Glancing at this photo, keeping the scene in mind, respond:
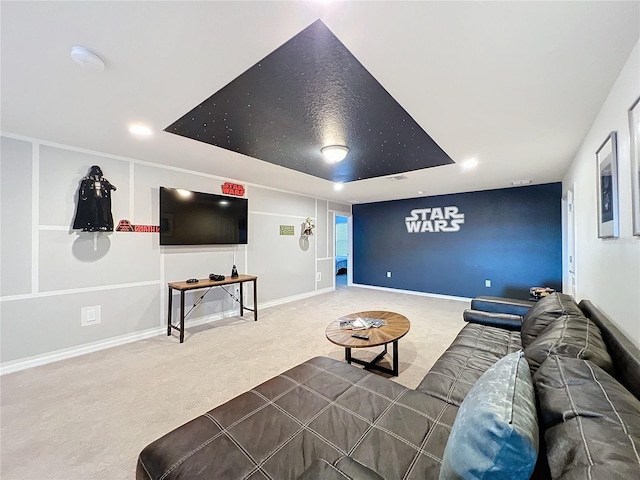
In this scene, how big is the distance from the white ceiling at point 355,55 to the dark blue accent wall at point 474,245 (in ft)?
9.03

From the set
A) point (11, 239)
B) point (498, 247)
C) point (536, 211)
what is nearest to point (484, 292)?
point (498, 247)

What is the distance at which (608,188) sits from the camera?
5.42ft

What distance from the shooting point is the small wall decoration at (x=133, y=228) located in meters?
3.20

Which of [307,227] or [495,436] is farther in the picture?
[307,227]

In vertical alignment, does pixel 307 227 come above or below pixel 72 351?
above

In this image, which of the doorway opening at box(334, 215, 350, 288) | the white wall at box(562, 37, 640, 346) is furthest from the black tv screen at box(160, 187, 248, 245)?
the doorway opening at box(334, 215, 350, 288)

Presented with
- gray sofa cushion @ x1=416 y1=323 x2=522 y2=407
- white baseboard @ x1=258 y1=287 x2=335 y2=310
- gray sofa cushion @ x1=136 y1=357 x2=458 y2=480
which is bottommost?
white baseboard @ x1=258 y1=287 x2=335 y2=310

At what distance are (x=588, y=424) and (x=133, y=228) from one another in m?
4.07

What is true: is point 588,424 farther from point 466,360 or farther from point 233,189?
point 233,189

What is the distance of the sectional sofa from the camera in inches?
26.5

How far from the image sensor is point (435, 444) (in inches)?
40.9

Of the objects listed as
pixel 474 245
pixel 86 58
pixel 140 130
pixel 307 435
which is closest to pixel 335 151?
pixel 140 130

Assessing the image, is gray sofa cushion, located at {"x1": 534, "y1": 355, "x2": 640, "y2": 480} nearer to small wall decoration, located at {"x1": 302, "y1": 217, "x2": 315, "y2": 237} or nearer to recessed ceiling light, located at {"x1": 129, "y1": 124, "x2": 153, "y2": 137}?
recessed ceiling light, located at {"x1": 129, "y1": 124, "x2": 153, "y2": 137}

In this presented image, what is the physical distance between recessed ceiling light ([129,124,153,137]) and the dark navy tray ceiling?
0.21 m
